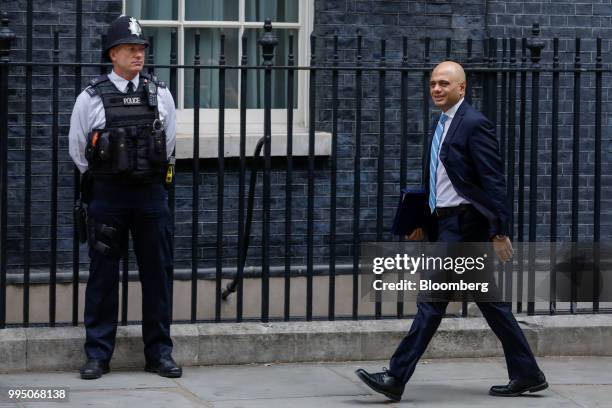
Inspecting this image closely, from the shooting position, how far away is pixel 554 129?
8.48m

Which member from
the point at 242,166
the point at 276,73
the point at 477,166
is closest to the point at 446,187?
the point at 477,166

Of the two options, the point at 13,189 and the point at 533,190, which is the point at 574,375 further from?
the point at 13,189

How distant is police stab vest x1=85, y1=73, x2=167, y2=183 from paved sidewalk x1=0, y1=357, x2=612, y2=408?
110 centimetres

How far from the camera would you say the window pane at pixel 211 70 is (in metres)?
9.95

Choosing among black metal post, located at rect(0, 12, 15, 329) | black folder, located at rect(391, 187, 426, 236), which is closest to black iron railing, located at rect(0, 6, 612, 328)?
black metal post, located at rect(0, 12, 15, 329)

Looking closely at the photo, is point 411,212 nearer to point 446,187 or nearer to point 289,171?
point 446,187

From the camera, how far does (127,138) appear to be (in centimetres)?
739

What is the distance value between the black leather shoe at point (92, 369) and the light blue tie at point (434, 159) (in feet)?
6.39

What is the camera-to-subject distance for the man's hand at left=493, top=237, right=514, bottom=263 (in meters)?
7.18

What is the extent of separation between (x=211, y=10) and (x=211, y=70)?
0.42 meters

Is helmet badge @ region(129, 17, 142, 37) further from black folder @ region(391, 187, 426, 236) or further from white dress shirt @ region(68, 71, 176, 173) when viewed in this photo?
black folder @ region(391, 187, 426, 236)

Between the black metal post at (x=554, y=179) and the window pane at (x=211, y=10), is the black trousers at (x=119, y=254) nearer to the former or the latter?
the black metal post at (x=554, y=179)

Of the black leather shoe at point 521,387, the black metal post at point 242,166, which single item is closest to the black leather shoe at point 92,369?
the black metal post at point 242,166

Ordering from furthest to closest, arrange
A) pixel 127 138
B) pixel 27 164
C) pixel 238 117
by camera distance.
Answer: pixel 238 117 < pixel 27 164 < pixel 127 138
